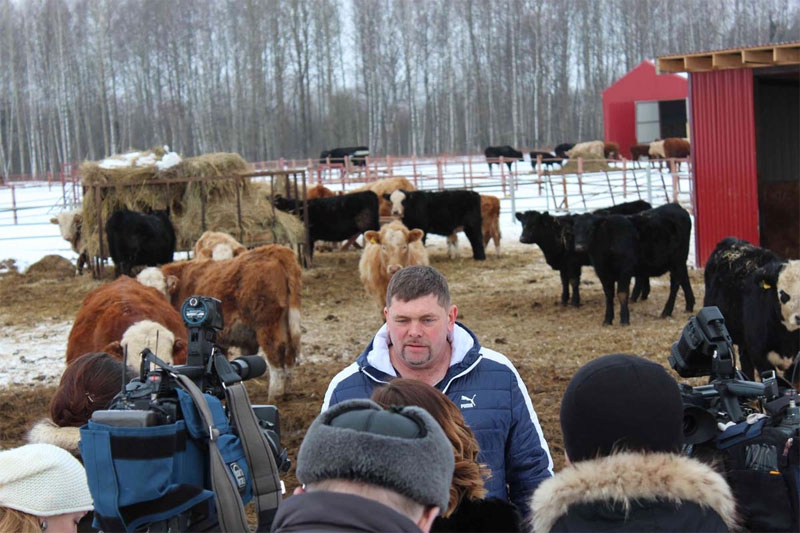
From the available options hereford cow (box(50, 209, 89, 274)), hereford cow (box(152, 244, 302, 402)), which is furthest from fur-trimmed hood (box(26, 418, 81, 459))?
hereford cow (box(50, 209, 89, 274))

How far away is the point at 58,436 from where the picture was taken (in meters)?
3.19

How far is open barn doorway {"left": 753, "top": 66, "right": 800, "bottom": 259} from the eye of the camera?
14576 mm

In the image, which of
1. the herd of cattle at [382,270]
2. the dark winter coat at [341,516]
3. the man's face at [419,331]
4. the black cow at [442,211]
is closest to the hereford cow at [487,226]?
the herd of cattle at [382,270]

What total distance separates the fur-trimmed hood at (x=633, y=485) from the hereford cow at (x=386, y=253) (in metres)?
9.20

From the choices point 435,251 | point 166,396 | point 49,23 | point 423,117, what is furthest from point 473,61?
point 166,396

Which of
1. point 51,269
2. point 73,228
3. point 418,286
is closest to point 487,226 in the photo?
point 73,228

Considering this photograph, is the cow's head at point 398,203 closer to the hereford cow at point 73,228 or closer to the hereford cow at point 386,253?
the hereford cow at point 73,228

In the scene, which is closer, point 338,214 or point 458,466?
point 458,466

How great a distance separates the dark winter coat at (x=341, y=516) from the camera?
59.9 inches

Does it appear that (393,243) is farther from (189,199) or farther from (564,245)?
(189,199)

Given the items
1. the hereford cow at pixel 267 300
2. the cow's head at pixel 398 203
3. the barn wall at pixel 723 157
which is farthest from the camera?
the cow's head at pixel 398 203

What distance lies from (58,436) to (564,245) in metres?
10.1

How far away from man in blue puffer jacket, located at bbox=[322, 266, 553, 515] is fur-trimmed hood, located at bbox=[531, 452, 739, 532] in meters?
0.97

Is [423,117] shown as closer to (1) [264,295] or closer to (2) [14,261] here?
(2) [14,261]
